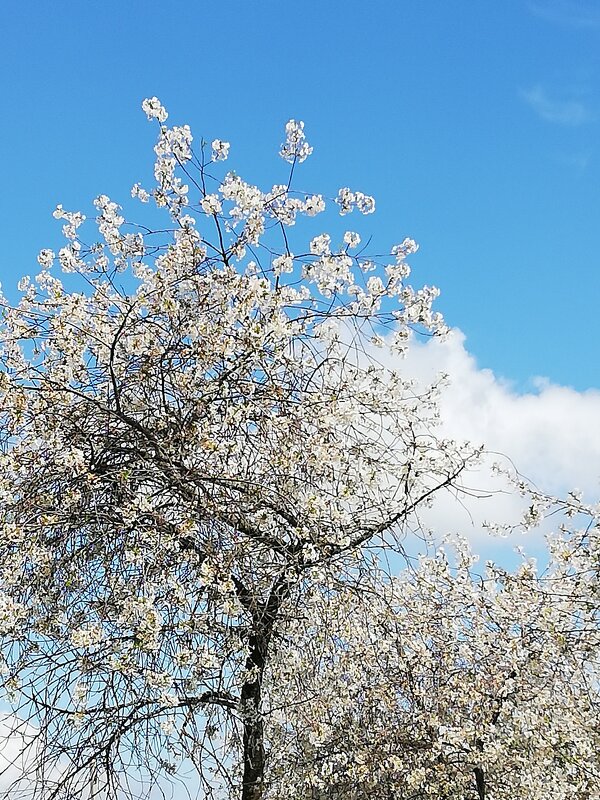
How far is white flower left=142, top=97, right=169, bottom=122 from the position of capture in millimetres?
4152

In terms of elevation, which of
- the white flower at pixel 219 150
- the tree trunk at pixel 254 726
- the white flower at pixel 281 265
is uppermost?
the white flower at pixel 219 150

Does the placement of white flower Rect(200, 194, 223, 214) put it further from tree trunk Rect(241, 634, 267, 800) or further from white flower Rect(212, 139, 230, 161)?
tree trunk Rect(241, 634, 267, 800)

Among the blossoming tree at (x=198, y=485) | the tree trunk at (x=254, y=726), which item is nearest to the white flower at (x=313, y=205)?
the blossoming tree at (x=198, y=485)

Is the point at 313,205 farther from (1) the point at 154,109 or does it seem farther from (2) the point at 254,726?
(2) the point at 254,726

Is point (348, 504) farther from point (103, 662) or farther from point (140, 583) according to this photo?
point (103, 662)

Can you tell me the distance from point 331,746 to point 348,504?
230 centimetres

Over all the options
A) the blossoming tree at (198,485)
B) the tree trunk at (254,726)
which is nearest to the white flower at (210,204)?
the blossoming tree at (198,485)

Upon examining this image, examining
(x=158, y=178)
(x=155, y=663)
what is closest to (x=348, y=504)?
(x=155, y=663)

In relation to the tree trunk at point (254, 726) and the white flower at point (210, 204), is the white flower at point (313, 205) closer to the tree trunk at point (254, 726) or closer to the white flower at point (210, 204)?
the white flower at point (210, 204)

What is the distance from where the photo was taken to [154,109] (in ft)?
13.7

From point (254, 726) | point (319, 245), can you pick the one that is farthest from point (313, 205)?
point (254, 726)

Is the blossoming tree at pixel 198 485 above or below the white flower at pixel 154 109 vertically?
below

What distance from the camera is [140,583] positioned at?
3656mm

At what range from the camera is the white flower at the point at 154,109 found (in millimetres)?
4152
